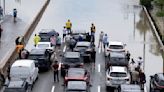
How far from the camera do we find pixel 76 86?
96.2 feet

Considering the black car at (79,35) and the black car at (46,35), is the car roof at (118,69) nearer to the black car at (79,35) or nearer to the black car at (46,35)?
the black car at (79,35)

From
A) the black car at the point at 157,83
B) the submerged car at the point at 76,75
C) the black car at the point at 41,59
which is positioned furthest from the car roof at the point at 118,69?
the black car at the point at 41,59

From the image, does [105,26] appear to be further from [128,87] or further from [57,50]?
[128,87]

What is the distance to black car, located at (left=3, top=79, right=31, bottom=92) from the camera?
29.7 m

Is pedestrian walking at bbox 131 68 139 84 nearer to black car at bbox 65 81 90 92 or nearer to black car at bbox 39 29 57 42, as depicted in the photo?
black car at bbox 65 81 90 92

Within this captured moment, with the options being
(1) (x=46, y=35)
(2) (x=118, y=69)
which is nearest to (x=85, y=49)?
(1) (x=46, y=35)

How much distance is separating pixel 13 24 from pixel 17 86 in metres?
24.1

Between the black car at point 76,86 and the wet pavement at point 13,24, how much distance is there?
10.6m

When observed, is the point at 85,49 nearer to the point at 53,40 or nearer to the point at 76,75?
the point at 53,40

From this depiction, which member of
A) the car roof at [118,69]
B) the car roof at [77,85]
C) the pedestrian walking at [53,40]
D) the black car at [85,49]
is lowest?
the car roof at [77,85]

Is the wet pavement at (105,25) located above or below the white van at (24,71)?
above

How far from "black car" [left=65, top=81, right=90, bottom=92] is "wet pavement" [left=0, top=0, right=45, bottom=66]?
10.6 meters

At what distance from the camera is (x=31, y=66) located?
3394cm

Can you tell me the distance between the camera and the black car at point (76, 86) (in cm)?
2908
